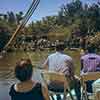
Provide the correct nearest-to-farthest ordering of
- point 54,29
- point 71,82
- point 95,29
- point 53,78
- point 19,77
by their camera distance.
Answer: point 19,77, point 53,78, point 71,82, point 95,29, point 54,29

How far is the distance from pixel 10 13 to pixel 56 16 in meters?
11.5

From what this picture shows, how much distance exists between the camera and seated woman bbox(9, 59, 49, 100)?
234 inches

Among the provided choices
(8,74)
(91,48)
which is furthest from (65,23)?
(91,48)

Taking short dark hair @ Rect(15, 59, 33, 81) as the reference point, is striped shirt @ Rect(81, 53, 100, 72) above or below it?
below

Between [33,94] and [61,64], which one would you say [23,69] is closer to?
[33,94]

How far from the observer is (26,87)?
6102 mm

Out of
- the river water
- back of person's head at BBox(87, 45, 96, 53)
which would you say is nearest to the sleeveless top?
back of person's head at BBox(87, 45, 96, 53)

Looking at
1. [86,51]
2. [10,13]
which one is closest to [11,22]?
[10,13]

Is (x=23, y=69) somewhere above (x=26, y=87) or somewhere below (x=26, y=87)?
above

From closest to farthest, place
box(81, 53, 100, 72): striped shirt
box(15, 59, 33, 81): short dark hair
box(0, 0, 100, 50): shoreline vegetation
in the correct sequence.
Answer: box(15, 59, 33, 81): short dark hair < box(81, 53, 100, 72): striped shirt < box(0, 0, 100, 50): shoreline vegetation

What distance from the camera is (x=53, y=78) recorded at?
26.3 feet

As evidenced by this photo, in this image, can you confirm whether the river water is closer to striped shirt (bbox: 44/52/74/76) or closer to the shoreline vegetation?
striped shirt (bbox: 44/52/74/76)

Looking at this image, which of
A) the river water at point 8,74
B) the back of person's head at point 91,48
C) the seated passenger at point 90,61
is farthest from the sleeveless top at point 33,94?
the river water at point 8,74

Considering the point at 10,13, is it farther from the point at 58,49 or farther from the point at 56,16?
the point at 58,49
